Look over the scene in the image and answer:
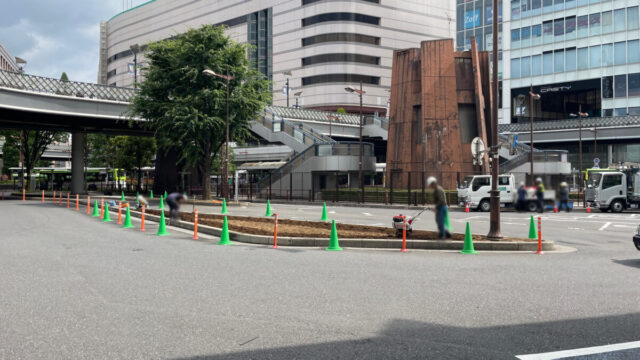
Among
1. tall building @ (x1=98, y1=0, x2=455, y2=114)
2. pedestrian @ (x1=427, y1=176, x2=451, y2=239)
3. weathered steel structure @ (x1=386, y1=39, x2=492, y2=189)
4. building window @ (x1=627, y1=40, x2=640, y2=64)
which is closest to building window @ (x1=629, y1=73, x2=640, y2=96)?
building window @ (x1=627, y1=40, x2=640, y2=64)

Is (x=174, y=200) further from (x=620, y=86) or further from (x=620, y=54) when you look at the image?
(x=620, y=86)

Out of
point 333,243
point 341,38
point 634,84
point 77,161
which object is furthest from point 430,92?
point 341,38

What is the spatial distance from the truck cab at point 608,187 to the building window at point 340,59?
440 feet

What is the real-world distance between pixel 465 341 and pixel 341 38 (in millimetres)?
129456

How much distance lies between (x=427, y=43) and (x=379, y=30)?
8656cm

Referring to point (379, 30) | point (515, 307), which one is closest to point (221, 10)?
point (379, 30)

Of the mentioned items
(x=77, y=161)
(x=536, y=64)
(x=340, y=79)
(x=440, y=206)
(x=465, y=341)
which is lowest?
(x=465, y=341)

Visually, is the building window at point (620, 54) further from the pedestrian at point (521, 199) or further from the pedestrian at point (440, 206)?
the pedestrian at point (440, 206)

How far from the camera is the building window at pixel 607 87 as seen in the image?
87.8m

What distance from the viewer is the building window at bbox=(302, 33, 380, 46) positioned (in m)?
134

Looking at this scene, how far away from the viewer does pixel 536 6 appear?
187 inches

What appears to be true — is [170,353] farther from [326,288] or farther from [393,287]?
[393,287]

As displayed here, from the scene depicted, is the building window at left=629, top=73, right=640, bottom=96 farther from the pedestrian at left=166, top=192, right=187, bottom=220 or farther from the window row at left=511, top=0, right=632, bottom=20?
the pedestrian at left=166, top=192, right=187, bottom=220

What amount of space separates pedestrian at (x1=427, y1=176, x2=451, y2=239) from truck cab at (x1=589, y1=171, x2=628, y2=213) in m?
1.97
